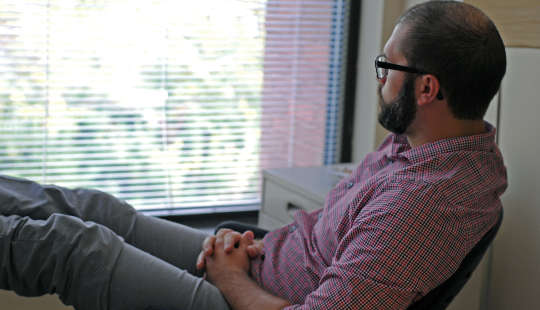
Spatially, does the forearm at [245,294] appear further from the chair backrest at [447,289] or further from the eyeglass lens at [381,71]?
the eyeglass lens at [381,71]

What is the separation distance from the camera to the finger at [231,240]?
1.71 m

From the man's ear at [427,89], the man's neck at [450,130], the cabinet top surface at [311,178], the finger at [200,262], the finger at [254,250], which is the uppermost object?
the man's ear at [427,89]

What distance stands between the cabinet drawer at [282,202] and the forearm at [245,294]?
0.68 m

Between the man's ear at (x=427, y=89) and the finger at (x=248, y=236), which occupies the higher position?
the man's ear at (x=427, y=89)

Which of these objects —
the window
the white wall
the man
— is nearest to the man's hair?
the man

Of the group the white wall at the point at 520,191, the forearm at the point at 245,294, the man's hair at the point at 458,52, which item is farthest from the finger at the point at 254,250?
the white wall at the point at 520,191

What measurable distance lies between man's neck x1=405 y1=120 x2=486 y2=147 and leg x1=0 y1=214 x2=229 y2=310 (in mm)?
634

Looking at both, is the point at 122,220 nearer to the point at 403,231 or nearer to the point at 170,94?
the point at 403,231

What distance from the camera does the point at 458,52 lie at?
141cm

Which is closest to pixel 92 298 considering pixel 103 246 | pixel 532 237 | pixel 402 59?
pixel 103 246

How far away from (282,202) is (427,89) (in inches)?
41.3

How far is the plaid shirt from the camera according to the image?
1293 mm

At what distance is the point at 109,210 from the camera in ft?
5.85

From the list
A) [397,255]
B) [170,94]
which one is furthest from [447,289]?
[170,94]
